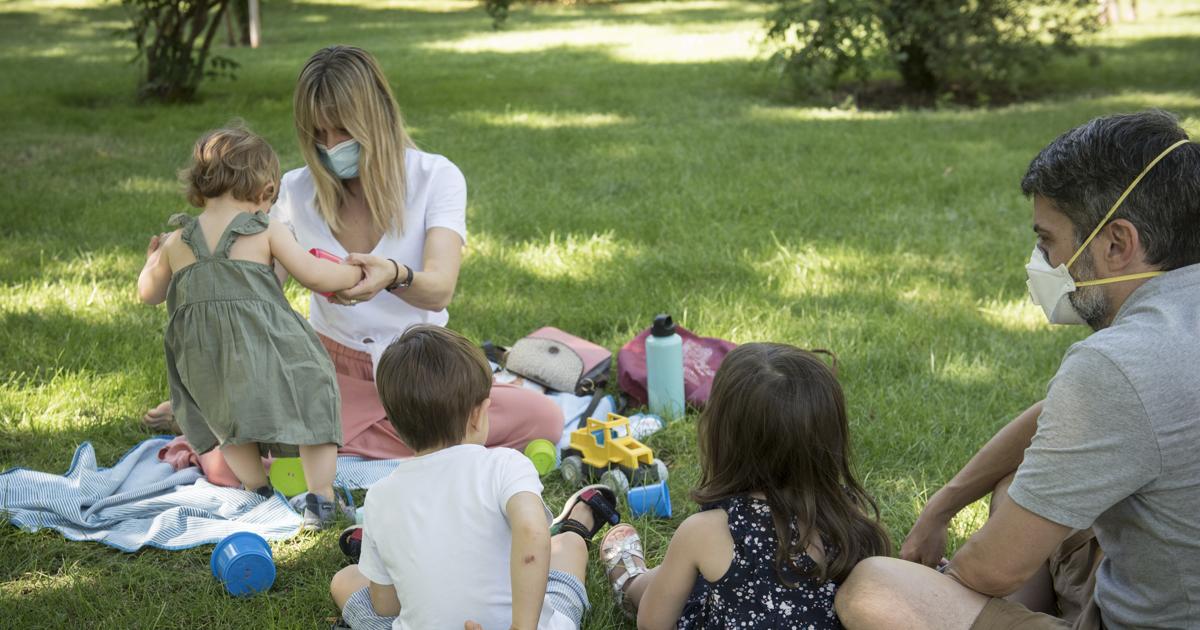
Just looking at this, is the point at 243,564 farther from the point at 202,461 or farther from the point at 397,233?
the point at 397,233

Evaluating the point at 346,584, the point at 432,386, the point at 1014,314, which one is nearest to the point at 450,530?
the point at 432,386

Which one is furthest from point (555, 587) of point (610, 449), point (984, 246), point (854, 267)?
point (984, 246)

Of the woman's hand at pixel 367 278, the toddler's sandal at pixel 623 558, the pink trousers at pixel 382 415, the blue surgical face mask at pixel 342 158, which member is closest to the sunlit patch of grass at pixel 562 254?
the pink trousers at pixel 382 415

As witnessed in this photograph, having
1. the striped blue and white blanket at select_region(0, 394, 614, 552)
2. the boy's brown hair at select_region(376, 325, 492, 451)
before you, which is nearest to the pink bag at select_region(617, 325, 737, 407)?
the striped blue and white blanket at select_region(0, 394, 614, 552)

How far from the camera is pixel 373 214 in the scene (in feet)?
12.0

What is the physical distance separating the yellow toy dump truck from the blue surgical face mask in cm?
109

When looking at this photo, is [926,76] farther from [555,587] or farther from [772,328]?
[555,587]

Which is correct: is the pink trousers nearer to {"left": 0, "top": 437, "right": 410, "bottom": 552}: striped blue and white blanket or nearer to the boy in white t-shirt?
{"left": 0, "top": 437, "right": 410, "bottom": 552}: striped blue and white blanket

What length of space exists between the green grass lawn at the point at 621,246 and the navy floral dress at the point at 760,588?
524mm

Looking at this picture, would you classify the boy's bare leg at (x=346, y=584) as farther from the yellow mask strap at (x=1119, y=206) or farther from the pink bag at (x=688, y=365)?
the yellow mask strap at (x=1119, y=206)

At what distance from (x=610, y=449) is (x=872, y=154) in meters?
5.01

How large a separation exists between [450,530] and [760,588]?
653mm

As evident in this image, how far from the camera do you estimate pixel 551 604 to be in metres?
2.63

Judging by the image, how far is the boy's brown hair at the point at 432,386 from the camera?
239 centimetres
